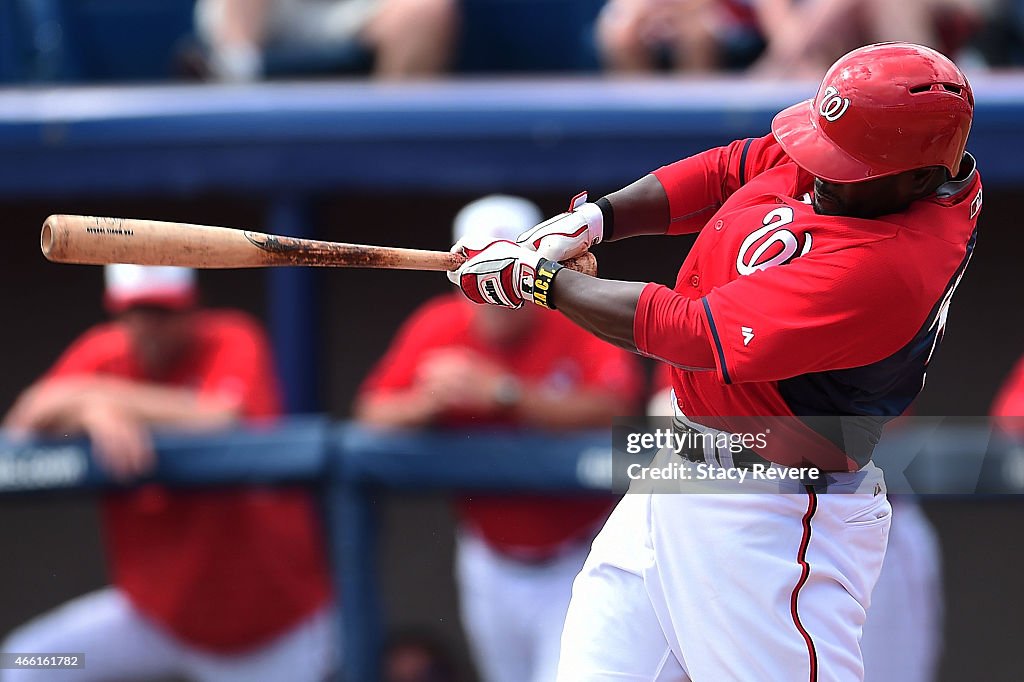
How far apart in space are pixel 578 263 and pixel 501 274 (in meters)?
0.18

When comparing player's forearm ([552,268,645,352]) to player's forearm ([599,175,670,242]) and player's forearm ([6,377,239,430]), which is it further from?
player's forearm ([6,377,239,430])

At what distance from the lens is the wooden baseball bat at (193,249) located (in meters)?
2.00

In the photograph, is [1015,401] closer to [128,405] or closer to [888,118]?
[888,118]

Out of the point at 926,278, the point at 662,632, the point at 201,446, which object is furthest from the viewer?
the point at 201,446

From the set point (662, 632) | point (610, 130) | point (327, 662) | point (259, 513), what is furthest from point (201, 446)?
point (662, 632)

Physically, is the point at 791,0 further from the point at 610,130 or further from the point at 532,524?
the point at 532,524

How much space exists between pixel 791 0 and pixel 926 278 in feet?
8.17

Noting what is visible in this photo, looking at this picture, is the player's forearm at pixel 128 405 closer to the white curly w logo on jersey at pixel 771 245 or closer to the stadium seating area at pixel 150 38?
the stadium seating area at pixel 150 38

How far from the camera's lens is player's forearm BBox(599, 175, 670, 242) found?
2.28m

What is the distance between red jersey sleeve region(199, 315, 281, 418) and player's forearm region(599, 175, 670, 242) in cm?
164

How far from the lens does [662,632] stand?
6.96 ft

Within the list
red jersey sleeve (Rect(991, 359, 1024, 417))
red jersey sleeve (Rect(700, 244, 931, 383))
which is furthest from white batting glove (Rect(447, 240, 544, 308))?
red jersey sleeve (Rect(991, 359, 1024, 417))

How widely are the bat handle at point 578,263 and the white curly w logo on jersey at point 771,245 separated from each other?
308mm

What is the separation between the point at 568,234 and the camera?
221 cm
